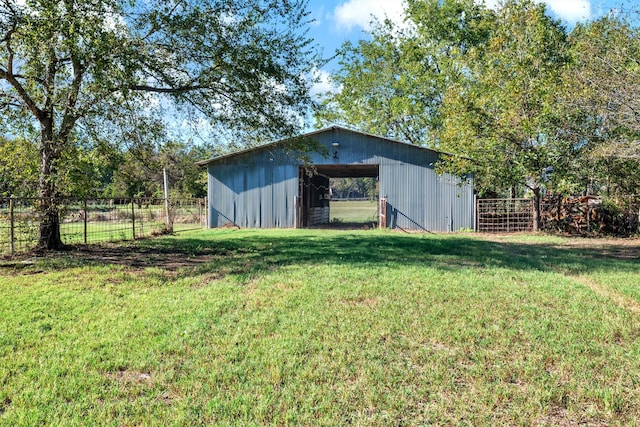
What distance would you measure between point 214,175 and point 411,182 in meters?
9.03

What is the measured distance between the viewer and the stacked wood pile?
575 inches

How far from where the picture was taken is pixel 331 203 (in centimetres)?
2827

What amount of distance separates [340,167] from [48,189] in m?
12.2

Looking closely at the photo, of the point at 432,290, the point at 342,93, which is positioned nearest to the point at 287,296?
the point at 432,290

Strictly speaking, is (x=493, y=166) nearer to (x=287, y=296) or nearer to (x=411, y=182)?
(x=411, y=182)

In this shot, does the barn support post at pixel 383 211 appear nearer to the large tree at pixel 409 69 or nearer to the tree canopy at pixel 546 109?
the tree canopy at pixel 546 109

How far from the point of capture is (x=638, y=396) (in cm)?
270

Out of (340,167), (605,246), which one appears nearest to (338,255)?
(605,246)

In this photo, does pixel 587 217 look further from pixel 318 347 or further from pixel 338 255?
pixel 318 347

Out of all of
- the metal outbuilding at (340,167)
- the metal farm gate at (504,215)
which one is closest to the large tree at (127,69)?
the metal outbuilding at (340,167)

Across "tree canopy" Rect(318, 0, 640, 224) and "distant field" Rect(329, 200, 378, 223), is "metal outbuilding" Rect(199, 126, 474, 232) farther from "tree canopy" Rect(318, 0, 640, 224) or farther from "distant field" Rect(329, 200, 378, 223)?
"distant field" Rect(329, 200, 378, 223)

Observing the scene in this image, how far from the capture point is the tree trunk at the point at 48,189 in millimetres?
8789

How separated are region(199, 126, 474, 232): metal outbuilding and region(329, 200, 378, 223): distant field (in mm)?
5229

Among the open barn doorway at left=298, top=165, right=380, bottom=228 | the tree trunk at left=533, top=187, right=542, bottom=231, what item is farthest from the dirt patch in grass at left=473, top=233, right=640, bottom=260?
the open barn doorway at left=298, top=165, right=380, bottom=228
